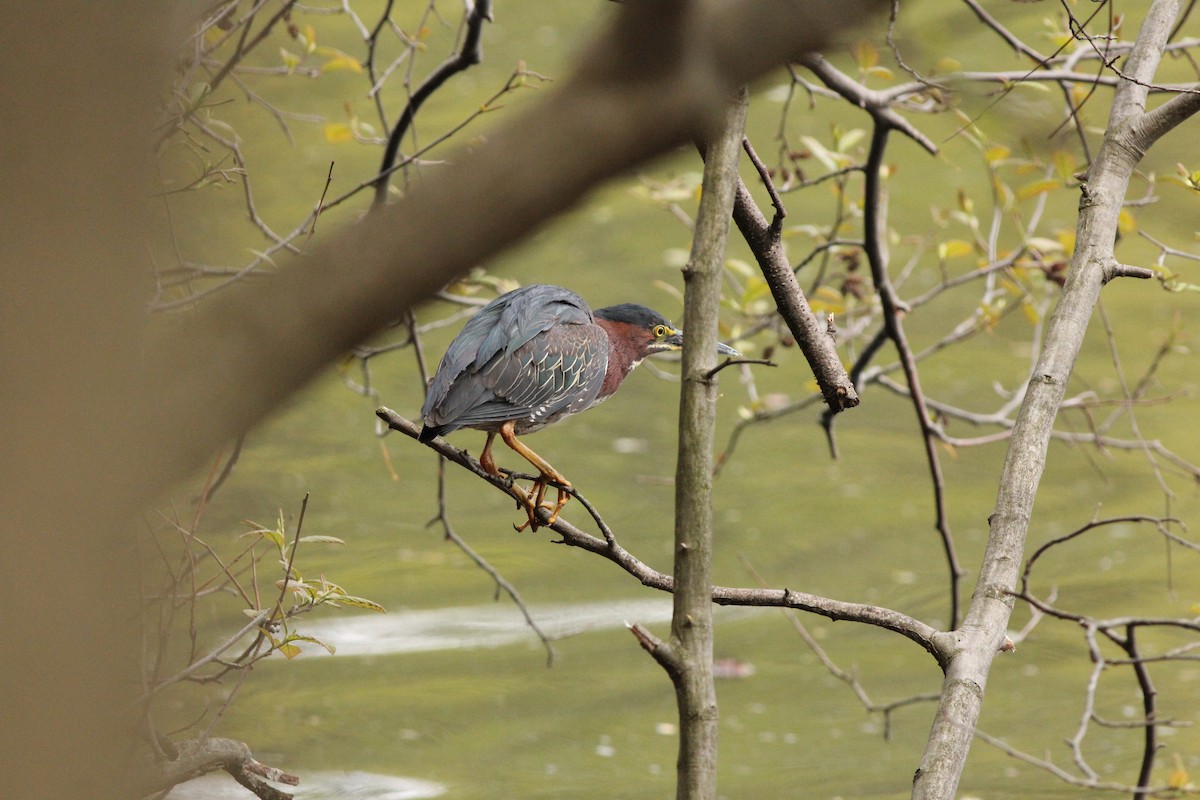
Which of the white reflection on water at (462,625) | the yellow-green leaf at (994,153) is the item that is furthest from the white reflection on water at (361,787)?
the yellow-green leaf at (994,153)

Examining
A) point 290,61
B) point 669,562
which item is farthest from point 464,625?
point 290,61

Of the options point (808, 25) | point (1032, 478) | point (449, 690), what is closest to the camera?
point (808, 25)

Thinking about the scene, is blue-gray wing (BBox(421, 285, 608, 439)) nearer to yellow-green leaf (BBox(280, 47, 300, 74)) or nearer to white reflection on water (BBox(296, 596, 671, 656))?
yellow-green leaf (BBox(280, 47, 300, 74))

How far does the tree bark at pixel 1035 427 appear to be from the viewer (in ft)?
4.71

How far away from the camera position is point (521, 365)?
2490mm

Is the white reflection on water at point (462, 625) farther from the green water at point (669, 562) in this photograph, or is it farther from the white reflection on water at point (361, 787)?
the white reflection on water at point (361, 787)

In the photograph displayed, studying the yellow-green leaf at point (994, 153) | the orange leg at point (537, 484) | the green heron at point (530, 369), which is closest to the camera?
the orange leg at point (537, 484)

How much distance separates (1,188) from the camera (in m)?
0.64

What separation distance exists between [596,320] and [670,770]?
1765mm

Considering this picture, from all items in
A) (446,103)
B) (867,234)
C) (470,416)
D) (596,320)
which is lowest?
(470,416)

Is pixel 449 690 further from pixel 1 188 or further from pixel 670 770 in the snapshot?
pixel 1 188

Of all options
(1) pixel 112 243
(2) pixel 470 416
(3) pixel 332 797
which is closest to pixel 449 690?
(3) pixel 332 797

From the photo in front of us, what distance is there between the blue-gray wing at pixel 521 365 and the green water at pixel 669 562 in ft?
Answer: 1.81

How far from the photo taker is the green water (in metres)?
3.96
